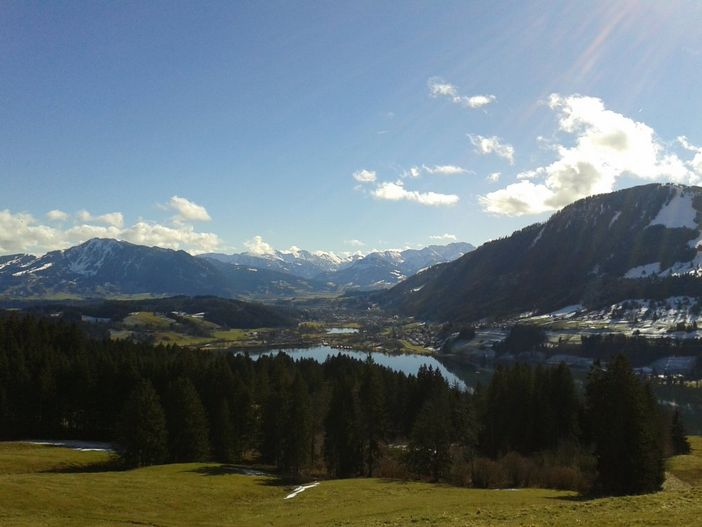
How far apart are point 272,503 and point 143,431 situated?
2867 cm

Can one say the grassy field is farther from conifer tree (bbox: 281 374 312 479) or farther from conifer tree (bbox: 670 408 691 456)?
Result: conifer tree (bbox: 670 408 691 456)

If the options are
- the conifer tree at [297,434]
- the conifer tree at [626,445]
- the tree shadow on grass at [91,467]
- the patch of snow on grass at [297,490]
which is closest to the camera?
the conifer tree at [626,445]

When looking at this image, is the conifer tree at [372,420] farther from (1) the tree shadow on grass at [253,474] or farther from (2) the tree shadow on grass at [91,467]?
(2) the tree shadow on grass at [91,467]

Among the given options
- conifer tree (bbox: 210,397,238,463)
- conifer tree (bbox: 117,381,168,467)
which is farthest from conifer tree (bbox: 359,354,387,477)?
conifer tree (bbox: 117,381,168,467)

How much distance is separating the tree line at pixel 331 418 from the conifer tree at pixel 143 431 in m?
0.16

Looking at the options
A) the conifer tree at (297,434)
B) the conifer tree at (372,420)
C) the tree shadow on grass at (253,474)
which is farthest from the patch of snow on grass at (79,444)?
the conifer tree at (372,420)

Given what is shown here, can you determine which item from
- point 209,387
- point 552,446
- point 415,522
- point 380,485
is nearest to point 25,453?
point 209,387

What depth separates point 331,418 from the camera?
7512 cm

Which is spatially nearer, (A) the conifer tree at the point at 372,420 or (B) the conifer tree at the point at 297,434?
(B) the conifer tree at the point at 297,434

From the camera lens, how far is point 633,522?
25.4m

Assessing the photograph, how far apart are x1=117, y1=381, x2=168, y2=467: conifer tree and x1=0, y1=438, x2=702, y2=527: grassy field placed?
7.14 metres

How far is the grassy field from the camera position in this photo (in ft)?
103

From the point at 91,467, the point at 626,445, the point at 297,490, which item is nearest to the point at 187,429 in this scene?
the point at 91,467

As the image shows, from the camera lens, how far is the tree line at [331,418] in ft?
220
